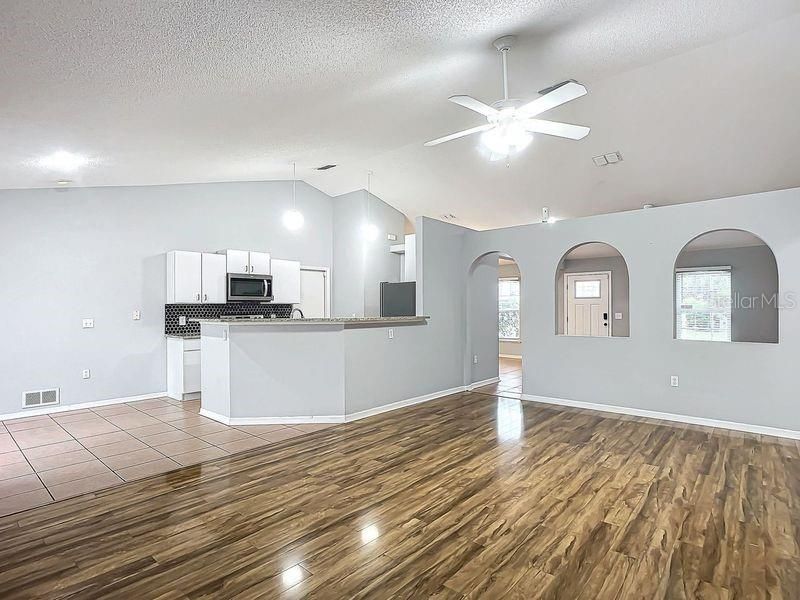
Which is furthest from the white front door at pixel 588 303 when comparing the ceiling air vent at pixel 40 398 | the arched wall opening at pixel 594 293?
the ceiling air vent at pixel 40 398

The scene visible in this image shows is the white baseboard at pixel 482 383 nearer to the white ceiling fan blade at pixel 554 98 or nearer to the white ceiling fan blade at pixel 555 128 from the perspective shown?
the white ceiling fan blade at pixel 555 128

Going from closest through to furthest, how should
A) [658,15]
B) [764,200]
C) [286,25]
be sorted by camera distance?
[286,25], [658,15], [764,200]

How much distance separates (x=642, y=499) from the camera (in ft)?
9.48

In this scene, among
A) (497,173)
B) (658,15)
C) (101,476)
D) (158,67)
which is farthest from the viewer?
(497,173)

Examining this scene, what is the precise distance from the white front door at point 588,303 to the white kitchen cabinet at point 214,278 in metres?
6.90

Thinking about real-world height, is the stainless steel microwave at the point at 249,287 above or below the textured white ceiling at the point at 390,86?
below

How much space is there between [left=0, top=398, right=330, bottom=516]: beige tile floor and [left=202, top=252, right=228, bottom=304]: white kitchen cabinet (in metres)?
1.57

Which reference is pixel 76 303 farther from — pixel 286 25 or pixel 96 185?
pixel 286 25

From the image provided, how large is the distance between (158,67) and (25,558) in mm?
2752

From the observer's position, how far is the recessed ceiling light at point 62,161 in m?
4.11

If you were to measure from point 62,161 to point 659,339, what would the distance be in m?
6.19

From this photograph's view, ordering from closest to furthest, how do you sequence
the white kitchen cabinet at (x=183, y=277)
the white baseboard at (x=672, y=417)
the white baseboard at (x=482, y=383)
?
the white baseboard at (x=672, y=417)
the white kitchen cabinet at (x=183, y=277)
the white baseboard at (x=482, y=383)

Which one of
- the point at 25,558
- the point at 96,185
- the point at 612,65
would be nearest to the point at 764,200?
the point at 612,65

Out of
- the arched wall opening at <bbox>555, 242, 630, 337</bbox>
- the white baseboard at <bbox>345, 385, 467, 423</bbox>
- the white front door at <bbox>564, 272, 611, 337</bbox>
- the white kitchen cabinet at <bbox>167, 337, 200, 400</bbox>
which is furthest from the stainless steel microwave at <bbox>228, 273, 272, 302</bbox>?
the white front door at <bbox>564, 272, 611, 337</bbox>
